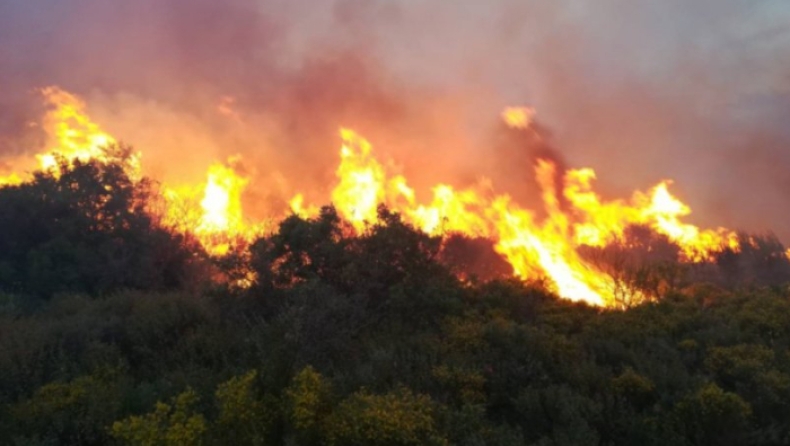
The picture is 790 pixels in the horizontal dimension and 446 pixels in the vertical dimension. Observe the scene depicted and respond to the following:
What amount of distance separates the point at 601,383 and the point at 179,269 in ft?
46.0

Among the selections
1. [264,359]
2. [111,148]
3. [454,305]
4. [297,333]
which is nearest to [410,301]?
[454,305]

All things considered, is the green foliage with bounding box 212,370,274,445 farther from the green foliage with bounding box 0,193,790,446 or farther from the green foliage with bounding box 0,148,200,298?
the green foliage with bounding box 0,148,200,298

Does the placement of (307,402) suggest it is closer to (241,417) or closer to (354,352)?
(241,417)

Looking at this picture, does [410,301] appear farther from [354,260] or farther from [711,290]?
[711,290]

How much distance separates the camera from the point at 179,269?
66.4 feet

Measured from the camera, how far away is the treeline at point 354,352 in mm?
8281

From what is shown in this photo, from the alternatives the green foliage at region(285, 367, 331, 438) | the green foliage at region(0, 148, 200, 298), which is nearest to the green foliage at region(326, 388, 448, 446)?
the green foliage at region(285, 367, 331, 438)

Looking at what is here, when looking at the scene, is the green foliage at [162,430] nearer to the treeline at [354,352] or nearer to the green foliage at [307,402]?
the treeline at [354,352]

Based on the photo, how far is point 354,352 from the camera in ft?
37.4

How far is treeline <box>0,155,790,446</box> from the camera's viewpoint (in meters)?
8.28

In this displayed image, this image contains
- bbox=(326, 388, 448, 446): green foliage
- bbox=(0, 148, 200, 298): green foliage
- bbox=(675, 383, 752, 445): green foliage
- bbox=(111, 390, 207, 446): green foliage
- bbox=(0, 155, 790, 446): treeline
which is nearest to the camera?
bbox=(111, 390, 207, 446): green foliage

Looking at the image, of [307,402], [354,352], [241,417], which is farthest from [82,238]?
[307,402]

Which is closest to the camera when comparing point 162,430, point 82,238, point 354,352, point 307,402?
point 162,430

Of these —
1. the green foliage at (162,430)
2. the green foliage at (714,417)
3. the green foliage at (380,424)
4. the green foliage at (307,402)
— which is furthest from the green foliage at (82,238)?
the green foliage at (714,417)
